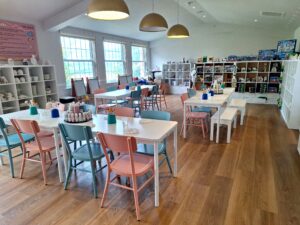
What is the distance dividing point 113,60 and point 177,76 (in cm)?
347

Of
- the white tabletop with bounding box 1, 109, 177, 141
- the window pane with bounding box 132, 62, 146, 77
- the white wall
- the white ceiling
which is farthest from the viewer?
the window pane with bounding box 132, 62, 146, 77

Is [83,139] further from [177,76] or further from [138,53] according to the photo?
[177,76]

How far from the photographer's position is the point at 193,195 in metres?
2.29

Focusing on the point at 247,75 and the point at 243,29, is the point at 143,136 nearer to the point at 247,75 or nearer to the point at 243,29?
the point at 247,75

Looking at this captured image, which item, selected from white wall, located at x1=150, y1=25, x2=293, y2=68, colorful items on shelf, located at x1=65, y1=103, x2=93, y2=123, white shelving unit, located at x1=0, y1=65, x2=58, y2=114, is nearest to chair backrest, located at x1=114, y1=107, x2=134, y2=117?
colorful items on shelf, located at x1=65, y1=103, x2=93, y2=123

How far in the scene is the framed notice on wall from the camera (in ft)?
14.2

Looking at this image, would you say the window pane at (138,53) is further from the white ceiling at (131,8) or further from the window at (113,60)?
the white ceiling at (131,8)

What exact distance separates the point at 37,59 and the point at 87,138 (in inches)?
153

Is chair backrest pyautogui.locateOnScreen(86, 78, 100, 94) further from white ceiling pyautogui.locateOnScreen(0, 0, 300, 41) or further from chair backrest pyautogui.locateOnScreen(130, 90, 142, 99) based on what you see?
chair backrest pyautogui.locateOnScreen(130, 90, 142, 99)

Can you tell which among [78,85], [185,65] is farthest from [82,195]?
[185,65]

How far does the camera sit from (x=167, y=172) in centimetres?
279

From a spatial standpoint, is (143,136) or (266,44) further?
(266,44)

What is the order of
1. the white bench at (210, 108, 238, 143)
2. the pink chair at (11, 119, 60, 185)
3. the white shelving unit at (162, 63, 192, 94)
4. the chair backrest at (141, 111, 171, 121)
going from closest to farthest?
the pink chair at (11, 119, 60, 185), the chair backrest at (141, 111, 171, 121), the white bench at (210, 108, 238, 143), the white shelving unit at (162, 63, 192, 94)

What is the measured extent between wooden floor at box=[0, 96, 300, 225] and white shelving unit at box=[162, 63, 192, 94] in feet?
22.2
